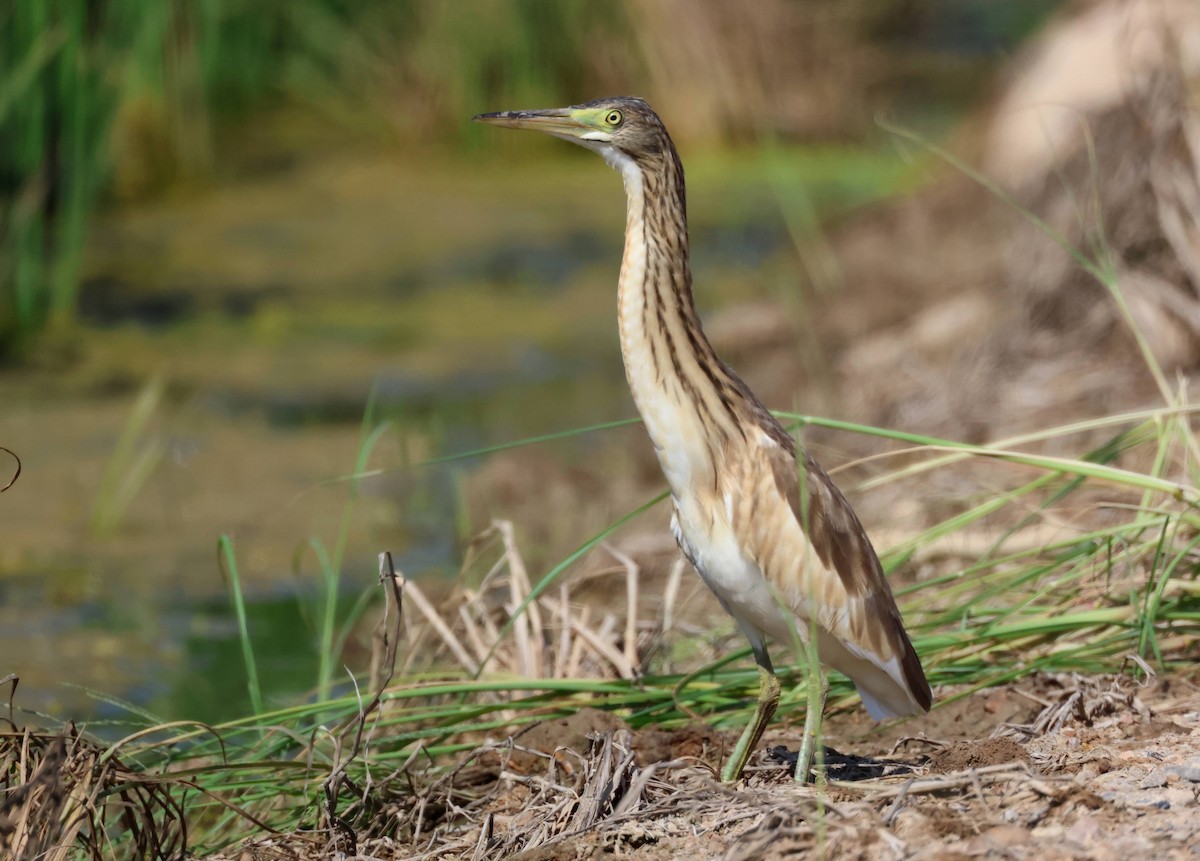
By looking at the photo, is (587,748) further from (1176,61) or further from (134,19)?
(134,19)

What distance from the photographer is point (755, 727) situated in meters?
2.59

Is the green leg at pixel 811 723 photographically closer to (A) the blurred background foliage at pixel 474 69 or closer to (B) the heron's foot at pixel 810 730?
(B) the heron's foot at pixel 810 730

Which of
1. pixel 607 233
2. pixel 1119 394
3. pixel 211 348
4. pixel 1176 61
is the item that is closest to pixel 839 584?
pixel 1119 394

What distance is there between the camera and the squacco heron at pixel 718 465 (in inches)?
96.3

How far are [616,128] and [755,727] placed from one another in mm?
993

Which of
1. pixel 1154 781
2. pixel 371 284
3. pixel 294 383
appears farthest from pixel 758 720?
pixel 371 284

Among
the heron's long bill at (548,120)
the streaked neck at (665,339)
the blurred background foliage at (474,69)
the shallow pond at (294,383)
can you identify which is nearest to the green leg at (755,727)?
the streaked neck at (665,339)

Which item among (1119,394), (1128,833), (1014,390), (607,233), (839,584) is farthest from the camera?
(607,233)

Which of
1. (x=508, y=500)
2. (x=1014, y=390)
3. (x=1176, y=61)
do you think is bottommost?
(x=508, y=500)

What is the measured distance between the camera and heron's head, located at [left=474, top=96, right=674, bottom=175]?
249cm

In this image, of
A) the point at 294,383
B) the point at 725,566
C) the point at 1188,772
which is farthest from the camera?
the point at 294,383

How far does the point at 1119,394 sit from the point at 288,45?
7.04 metres

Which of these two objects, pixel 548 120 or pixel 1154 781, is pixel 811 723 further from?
pixel 548 120

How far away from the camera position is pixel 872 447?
5.34 meters
